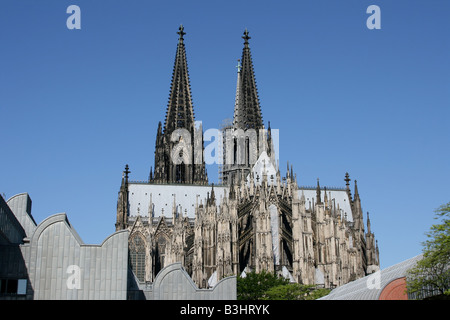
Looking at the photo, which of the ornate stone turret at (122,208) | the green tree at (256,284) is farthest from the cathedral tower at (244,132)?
the green tree at (256,284)

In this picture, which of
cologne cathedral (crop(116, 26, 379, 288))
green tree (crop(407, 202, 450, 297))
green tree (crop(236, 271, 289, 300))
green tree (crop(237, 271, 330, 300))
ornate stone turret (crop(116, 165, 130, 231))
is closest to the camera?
green tree (crop(407, 202, 450, 297))

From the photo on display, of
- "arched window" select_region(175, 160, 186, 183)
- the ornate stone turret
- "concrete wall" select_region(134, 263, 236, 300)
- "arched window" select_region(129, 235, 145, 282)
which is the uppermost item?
"arched window" select_region(175, 160, 186, 183)

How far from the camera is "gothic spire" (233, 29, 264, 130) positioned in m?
104

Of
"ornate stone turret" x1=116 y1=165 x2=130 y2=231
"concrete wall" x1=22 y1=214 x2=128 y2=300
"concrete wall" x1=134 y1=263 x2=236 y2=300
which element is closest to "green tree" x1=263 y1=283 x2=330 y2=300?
"concrete wall" x1=134 y1=263 x2=236 y2=300

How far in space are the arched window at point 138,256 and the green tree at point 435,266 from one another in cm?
4497

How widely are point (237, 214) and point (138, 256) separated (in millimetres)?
17266

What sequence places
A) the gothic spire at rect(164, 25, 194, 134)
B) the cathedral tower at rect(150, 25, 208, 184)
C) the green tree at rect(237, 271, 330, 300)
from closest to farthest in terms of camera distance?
the green tree at rect(237, 271, 330, 300) < the cathedral tower at rect(150, 25, 208, 184) < the gothic spire at rect(164, 25, 194, 134)

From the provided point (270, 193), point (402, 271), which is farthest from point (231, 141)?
point (402, 271)

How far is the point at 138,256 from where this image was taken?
82125 mm

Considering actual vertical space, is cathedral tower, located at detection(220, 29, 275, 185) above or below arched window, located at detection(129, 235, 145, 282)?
above

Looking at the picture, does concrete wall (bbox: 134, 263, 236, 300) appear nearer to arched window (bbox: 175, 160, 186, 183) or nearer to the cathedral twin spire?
the cathedral twin spire

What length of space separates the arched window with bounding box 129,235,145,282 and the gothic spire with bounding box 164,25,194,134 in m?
23.1

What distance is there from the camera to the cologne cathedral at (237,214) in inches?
2697
